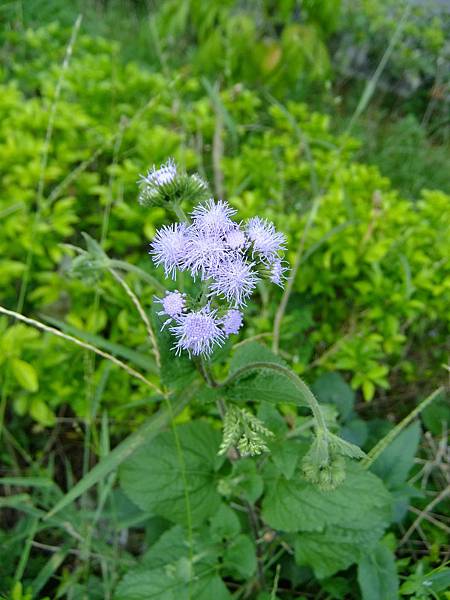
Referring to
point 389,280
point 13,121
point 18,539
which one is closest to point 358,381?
point 389,280

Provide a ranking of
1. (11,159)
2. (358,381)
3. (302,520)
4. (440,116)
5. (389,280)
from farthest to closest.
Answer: (440,116) < (11,159) < (389,280) < (358,381) < (302,520)

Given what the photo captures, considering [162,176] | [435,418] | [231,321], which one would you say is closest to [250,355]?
[231,321]

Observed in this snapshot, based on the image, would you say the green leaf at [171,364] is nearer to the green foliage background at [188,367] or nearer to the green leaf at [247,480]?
the green foliage background at [188,367]

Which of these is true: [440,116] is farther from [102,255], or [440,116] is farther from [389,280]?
[102,255]

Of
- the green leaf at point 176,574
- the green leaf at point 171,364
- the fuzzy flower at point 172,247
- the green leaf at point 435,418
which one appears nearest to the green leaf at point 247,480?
the green leaf at point 176,574

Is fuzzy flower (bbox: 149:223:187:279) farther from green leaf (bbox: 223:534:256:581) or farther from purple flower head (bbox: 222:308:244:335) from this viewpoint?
green leaf (bbox: 223:534:256:581)

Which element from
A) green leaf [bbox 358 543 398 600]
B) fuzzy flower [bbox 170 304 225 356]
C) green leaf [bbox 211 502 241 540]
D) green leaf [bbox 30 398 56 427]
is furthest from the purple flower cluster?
green leaf [bbox 30 398 56 427]
